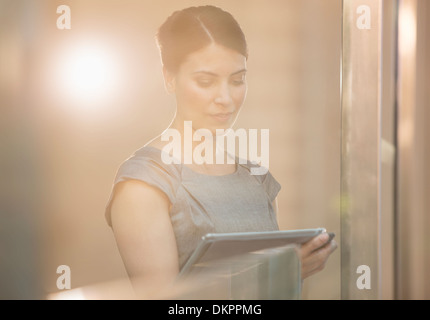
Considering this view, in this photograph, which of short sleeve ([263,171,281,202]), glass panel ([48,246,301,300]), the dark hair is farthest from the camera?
short sleeve ([263,171,281,202])

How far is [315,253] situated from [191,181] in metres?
0.42

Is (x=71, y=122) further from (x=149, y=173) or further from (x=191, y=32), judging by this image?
(x=191, y=32)

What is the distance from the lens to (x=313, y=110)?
1.76 metres

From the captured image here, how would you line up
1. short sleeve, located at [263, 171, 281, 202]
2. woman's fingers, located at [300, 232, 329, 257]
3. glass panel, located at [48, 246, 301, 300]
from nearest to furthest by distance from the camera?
1. glass panel, located at [48, 246, 301, 300]
2. woman's fingers, located at [300, 232, 329, 257]
3. short sleeve, located at [263, 171, 281, 202]

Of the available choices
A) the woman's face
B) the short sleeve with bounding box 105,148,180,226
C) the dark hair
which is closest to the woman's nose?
the woman's face

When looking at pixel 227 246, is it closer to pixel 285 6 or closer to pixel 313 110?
pixel 313 110

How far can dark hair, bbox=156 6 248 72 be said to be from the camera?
159cm

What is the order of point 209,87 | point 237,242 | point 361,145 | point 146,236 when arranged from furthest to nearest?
point 361,145
point 209,87
point 146,236
point 237,242

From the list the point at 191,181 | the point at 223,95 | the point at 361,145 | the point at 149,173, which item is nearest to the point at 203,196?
the point at 191,181

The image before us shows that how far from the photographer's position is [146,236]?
1485mm

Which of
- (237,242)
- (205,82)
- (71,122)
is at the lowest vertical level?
(237,242)

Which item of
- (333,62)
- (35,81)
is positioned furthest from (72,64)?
(333,62)

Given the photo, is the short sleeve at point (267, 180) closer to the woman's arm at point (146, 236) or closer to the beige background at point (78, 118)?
the beige background at point (78, 118)

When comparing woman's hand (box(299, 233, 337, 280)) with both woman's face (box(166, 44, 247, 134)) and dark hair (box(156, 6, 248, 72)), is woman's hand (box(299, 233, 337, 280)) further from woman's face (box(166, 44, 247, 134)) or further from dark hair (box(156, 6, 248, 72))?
dark hair (box(156, 6, 248, 72))
